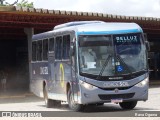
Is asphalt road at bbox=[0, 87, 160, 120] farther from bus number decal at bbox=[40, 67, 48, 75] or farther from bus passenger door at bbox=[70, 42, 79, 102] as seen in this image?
bus number decal at bbox=[40, 67, 48, 75]

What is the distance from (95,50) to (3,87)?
77.7ft

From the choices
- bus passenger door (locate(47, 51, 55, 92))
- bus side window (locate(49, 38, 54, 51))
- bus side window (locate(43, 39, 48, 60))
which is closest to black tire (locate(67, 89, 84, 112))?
bus passenger door (locate(47, 51, 55, 92))

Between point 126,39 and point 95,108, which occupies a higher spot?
point 126,39

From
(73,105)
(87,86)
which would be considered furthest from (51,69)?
(87,86)

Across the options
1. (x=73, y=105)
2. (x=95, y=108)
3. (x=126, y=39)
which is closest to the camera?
(x=126, y=39)

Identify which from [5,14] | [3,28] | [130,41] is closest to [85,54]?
[130,41]

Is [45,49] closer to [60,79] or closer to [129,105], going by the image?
[60,79]

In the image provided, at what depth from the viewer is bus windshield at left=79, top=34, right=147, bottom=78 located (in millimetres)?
17094

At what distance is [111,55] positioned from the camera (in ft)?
56.5

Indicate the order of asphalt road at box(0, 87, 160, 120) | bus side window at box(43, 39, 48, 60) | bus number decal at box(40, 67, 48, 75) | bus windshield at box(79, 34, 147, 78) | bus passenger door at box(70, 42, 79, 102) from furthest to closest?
bus number decal at box(40, 67, 48, 75), bus side window at box(43, 39, 48, 60), bus passenger door at box(70, 42, 79, 102), bus windshield at box(79, 34, 147, 78), asphalt road at box(0, 87, 160, 120)

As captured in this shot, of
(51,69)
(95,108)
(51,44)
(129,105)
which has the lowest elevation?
(95,108)

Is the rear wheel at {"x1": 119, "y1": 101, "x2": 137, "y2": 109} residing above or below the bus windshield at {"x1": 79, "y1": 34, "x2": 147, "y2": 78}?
below

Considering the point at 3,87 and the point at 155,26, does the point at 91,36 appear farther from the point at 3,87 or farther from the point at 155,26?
the point at 155,26

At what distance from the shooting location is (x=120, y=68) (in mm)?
17156
